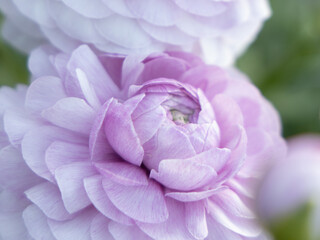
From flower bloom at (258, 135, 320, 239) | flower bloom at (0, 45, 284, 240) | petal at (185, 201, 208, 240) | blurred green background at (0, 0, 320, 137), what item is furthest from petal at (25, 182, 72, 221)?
blurred green background at (0, 0, 320, 137)

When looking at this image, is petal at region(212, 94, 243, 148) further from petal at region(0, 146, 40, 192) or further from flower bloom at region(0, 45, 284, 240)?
petal at region(0, 146, 40, 192)

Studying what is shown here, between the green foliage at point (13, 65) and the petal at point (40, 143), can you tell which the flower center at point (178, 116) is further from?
the green foliage at point (13, 65)

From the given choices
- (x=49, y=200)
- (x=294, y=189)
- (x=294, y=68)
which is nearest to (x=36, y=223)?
(x=49, y=200)

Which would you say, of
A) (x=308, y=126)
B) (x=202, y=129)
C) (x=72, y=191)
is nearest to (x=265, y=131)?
(x=202, y=129)

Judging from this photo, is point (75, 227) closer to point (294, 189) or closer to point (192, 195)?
point (192, 195)

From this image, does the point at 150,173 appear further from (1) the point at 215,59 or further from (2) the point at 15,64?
(2) the point at 15,64

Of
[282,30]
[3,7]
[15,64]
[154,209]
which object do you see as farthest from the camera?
[282,30]

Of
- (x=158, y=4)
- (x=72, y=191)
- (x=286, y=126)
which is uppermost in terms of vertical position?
(x=158, y=4)
